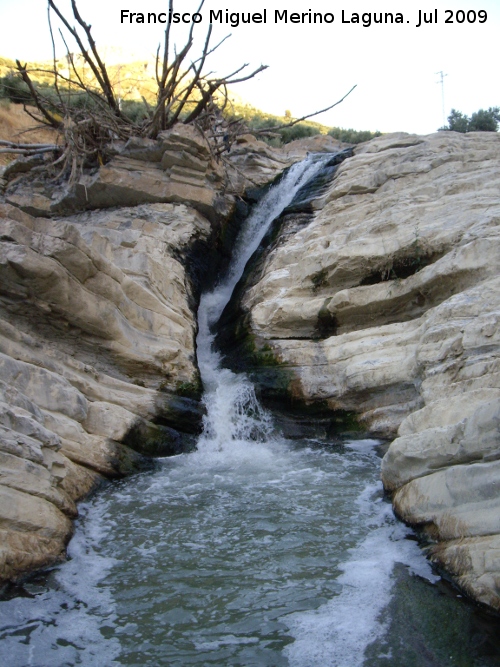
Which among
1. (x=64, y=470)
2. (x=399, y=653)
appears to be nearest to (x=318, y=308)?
(x=64, y=470)

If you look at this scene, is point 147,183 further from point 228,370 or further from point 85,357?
point 85,357

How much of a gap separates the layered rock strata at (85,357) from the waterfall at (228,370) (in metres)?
0.33

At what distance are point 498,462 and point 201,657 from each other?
2521 mm

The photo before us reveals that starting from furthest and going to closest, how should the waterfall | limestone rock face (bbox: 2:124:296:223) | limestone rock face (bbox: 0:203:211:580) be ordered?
limestone rock face (bbox: 2:124:296:223)
the waterfall
limestone rock face (bbox: 0:203:211:580)

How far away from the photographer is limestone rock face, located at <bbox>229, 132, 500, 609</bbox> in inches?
183

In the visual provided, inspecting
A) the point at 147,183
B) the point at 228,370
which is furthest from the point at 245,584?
the point at 147,183

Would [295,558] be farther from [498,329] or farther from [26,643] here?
[498,329]

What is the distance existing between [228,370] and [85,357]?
2564mm

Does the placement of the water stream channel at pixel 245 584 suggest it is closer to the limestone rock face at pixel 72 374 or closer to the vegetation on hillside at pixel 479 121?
the limestone rock face at pixel 72 374

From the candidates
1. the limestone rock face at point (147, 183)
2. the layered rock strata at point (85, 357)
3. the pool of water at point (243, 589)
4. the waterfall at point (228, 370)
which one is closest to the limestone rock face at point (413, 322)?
the pool of water at point (243, 589)

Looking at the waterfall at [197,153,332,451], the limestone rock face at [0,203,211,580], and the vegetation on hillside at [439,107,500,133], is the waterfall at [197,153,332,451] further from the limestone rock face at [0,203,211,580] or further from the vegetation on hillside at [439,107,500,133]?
the vegetation on hillside at [439,107,500,133]

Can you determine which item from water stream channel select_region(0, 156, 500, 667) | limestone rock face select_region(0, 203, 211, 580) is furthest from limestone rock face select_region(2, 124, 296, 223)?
water stream channel select_region(0, 156, 500, 667)

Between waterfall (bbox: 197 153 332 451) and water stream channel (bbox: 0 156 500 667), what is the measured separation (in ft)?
4.23

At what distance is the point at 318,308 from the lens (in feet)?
30.0
